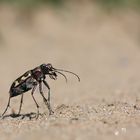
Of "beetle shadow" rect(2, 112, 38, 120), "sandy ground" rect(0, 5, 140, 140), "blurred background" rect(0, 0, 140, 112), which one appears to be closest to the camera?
"sandy ground" rect(0, 5, 140, 140)

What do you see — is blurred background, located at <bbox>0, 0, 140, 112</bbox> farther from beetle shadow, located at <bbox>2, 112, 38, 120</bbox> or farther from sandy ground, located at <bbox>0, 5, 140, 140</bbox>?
beetle shadow, located at <bbox>2, 112, 38, 120</bbox>

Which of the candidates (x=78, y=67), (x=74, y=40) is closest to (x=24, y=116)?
(x=78, y=67)

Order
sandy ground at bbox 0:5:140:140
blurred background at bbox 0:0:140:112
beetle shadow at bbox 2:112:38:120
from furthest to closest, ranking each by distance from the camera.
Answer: blurred background at bbox 0:0:140:112
beetle shadow at bbox 2:112:38:120
sandy ground at bbox 0:5:140:140

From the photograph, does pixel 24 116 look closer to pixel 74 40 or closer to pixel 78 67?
pixel 78 67

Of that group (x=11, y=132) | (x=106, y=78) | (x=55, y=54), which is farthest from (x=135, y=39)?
(x=11, y=132)

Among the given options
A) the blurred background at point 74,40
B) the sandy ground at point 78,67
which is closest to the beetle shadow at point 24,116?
the sandy ground at point 78,67

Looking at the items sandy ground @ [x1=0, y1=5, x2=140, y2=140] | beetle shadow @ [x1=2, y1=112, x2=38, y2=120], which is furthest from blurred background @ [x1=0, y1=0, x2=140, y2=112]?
beetle shadow @ [x1=2, y1=112, x2=38, y2=120]

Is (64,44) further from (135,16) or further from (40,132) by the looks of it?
(40,132)

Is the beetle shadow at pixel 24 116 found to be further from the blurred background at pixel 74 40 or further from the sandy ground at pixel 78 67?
the blurred background at pixel 74 40
